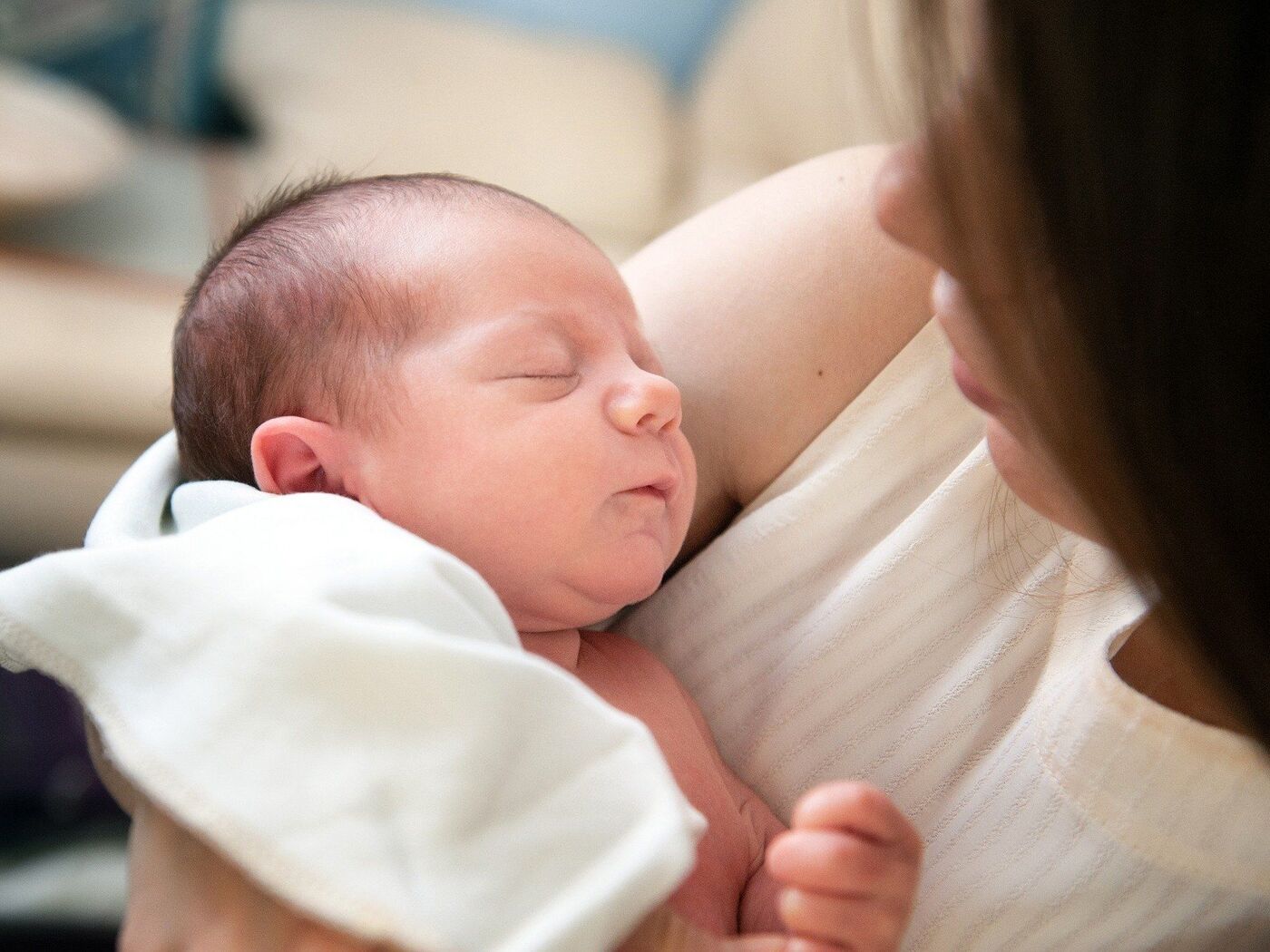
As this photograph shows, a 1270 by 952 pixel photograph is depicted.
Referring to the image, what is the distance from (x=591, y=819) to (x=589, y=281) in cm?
41

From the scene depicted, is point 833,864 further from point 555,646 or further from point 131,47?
point 131,47

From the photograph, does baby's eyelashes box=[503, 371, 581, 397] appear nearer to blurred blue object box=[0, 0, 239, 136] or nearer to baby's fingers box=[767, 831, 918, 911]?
baby's fingers box=[767, 831, 918, 911]

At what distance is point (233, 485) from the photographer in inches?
29.3

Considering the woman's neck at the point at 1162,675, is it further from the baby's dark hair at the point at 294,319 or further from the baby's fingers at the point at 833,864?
the baby's dark hair at the point at 294,319

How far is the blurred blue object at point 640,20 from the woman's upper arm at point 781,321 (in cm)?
228

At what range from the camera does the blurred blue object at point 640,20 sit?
3.02 metres

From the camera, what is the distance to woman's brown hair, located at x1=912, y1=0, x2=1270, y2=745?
47cm

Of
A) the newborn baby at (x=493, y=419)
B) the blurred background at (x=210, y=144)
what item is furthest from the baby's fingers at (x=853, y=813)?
the blurred background at (x=210, y=144)

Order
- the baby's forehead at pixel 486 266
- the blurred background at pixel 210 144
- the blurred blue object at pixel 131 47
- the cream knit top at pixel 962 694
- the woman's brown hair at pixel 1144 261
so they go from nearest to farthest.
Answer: the woman's brown hair at pixel 1144 261
the cream knit top at pixel 962 694
the baby's forehead at pixel 486 266
the blurred background at pixel 210 144
the blurred blue object at pixel 131 47

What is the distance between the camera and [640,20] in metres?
3.13

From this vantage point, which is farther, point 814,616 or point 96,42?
point 96,42

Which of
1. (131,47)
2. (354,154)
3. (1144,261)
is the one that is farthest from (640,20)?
(1144,261)

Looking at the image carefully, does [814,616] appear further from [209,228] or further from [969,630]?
[209,228]

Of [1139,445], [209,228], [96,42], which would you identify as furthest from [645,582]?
[96,42]
